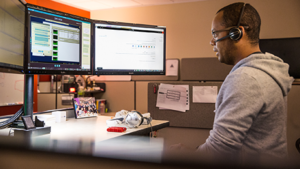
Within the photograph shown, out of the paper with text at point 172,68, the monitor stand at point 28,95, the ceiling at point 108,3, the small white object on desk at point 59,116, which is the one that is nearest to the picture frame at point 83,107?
the small white object on desk at point 59,116

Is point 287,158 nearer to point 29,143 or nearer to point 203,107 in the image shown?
point 29,143

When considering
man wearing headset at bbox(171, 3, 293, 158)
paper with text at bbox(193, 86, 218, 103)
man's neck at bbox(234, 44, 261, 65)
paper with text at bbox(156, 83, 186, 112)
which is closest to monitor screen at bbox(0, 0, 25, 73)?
man wearing headset at bbox(171, 3, 293, 158)

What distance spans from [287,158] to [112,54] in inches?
51.0

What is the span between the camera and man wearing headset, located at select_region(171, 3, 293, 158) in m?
0.61

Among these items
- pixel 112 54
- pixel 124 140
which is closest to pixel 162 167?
pixel 124 140

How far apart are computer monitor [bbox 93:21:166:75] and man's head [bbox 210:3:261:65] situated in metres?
0.66

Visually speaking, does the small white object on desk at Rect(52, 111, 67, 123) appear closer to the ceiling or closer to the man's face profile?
the man's face profile

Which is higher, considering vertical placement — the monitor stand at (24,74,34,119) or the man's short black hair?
the man's short black hair

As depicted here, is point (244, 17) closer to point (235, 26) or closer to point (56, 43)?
point (235, 26)

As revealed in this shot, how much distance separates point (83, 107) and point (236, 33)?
0.98 meters

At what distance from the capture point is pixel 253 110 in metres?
0.61

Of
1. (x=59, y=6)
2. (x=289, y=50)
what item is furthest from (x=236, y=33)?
(x=59, y=6)

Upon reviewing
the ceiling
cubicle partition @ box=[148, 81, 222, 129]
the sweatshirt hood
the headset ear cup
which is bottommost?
cubicle partition @ box=[148, 81, 222, 129]

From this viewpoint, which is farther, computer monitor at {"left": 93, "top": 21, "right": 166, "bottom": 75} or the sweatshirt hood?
computer monitor at {"left": 93, "top": 21, "right": 166, "bottom": 75}
